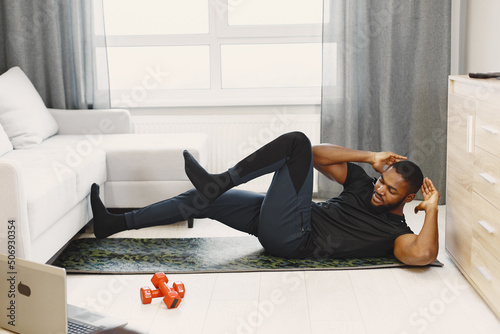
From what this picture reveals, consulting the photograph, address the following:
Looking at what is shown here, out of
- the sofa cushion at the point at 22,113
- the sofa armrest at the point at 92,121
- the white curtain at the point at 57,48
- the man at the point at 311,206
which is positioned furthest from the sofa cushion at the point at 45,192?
the white curtain at the point at 57,48

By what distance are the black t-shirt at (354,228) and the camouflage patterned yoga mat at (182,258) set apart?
0.06 metres

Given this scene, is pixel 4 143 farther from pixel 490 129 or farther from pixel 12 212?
pixel 490 129

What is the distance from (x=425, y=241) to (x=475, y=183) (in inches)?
13.2

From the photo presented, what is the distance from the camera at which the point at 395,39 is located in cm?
418

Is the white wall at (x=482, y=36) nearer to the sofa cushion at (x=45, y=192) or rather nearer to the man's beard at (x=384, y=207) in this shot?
the man's beard at (x=384, y=207)

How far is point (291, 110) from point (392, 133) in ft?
2.29

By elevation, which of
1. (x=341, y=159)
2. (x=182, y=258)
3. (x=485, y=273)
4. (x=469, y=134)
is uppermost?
(x=469, y=134)

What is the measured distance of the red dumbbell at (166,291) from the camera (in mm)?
2518

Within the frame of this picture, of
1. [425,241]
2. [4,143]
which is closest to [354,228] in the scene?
[425,241]

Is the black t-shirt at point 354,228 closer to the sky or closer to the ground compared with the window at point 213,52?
closer to the ground

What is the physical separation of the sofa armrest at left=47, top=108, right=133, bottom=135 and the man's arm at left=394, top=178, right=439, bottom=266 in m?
2.09

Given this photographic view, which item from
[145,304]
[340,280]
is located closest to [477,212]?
[340,280]

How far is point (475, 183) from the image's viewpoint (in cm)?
267

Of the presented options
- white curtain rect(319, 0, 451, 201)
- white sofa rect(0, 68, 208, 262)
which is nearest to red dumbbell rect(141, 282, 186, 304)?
white sofa rect(0, 68, 208, 262)
